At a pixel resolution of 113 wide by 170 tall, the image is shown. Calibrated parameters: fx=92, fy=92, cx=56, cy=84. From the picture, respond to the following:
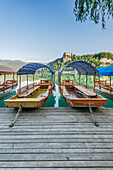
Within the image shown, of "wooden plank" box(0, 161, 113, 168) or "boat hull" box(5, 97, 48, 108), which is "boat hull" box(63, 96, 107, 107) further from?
"wooden plank" box(0, 161, 113, 168)

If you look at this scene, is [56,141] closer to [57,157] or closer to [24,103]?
[57,157]

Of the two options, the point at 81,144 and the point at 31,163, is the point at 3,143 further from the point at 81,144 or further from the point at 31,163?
the point at 81,144

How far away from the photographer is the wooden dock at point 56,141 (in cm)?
215

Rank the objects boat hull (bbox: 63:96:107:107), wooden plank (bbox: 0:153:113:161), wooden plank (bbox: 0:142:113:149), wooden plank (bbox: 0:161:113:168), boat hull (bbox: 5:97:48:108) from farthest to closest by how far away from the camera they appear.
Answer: boat hull (bbox: 63:96:107:107)
boat hull (bbox: 5:97:48:108)
wooden plank (bbox: 0:142:113:149)
wooden plank (bbox: 0:153:113:161)
wooden plank (bbox: 0:161:113:168)

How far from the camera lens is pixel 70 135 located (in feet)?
9.63

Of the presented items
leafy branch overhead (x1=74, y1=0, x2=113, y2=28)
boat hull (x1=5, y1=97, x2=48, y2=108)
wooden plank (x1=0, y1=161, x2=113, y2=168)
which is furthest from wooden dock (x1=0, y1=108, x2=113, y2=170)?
leafy branch overhead (x1=74, y1=0, x2=113, y2=28)

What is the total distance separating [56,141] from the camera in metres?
2.72

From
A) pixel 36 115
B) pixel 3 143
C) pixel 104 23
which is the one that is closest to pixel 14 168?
pixel 3 143

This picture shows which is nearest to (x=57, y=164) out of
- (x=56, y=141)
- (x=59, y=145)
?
(x=59, y=145)

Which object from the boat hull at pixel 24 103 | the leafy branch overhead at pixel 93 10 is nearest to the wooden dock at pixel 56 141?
the boat hull at pixel 24 103

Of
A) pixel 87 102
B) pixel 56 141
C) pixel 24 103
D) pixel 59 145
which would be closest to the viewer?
pixel 59 145

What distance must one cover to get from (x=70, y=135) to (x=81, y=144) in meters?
0.42

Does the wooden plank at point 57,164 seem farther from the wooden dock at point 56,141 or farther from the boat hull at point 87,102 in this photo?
the boat hull at point 87,102

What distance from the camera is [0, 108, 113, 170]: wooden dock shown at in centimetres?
215
